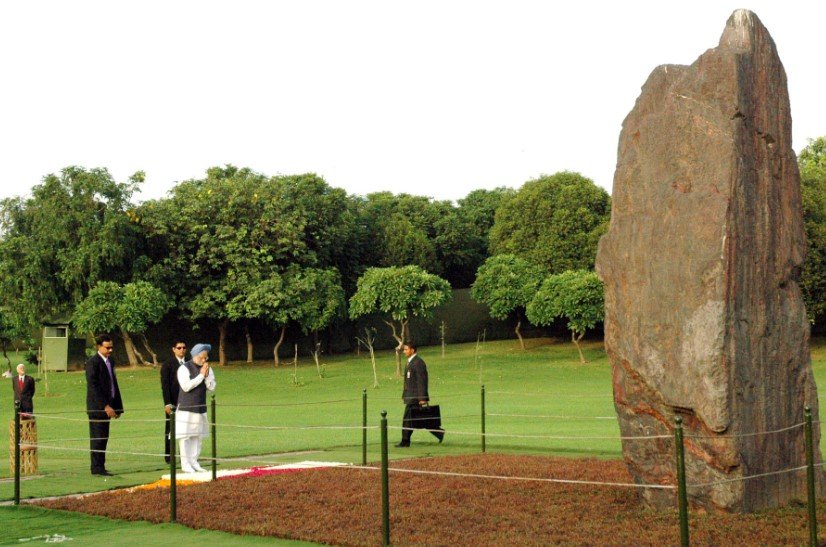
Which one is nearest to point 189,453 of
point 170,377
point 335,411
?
point 170,377

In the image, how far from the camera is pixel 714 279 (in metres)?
10.7

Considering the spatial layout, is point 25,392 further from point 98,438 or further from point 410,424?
point 410,424

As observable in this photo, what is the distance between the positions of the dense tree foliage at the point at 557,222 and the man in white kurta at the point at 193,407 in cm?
4322

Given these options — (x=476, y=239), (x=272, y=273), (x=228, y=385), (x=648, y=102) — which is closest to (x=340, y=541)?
(x=648, y=102)

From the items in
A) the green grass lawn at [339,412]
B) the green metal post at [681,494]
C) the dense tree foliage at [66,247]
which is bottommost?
the green grass lawn at [339,412]

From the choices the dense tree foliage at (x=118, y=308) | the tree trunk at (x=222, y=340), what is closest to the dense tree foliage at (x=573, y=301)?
the tree trunk at (x=222, y=340)

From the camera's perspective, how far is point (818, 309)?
5000 centimetres

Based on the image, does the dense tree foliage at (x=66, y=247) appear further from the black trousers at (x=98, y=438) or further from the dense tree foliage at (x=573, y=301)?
the black trousers at (x=98, y=438)

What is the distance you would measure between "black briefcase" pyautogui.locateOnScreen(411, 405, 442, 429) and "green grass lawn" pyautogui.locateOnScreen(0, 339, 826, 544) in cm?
40

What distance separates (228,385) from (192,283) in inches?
327

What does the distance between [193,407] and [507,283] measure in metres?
41.7

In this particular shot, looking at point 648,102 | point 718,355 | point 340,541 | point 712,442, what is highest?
point 648,102

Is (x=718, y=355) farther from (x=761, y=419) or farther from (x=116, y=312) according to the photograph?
(x=116, y=312)

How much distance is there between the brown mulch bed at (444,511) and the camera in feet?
32.8
